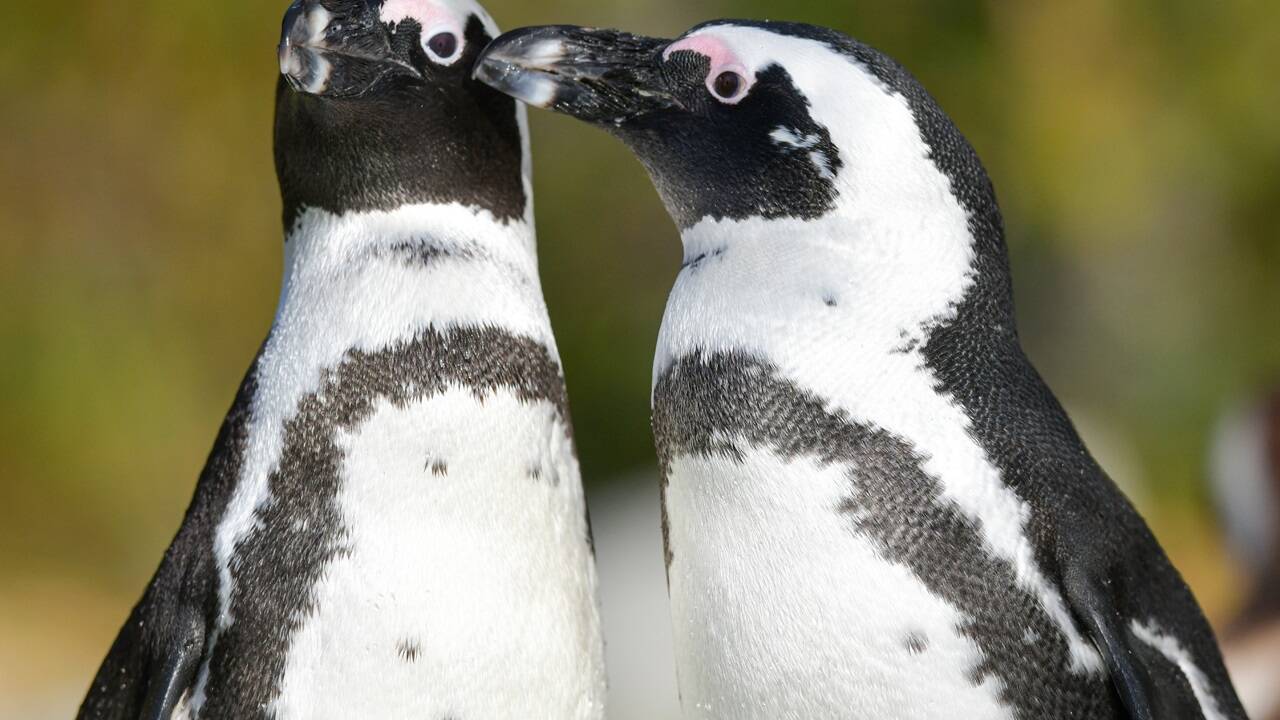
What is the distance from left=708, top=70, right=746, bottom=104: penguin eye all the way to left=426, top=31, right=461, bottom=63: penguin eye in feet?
1.08

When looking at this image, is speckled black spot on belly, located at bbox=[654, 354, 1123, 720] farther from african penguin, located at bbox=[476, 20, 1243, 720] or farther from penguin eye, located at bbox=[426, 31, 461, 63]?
penguin eye, located at bbox=[426, 31, 461, 63]

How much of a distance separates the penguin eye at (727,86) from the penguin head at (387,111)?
0.32 m

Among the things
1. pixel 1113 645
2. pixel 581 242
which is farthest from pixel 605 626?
pixel 581 242

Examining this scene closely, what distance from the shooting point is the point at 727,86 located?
147 centimetres

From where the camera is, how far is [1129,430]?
566cm

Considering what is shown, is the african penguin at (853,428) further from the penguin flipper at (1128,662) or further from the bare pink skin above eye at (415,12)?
the bare pink skin above eye at (415,12)

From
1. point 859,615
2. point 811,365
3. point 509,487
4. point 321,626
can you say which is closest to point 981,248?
point 811,365

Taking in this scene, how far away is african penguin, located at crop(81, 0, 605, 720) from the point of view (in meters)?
1.41

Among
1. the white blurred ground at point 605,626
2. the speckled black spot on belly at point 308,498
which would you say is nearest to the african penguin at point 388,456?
the speckled black spot on belly at point 308,498

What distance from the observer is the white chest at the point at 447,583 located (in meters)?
1.40

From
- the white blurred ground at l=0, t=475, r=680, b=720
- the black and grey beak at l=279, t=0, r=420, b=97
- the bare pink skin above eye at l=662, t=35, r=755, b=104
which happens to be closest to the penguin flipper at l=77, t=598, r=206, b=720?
the black and grey beak at l=279, t=0, r=420, b=97

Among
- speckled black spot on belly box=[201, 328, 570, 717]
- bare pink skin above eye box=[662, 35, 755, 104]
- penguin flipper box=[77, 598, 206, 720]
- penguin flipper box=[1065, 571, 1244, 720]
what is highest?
bare pink skin above eye box=[662, 35, 755, 104]

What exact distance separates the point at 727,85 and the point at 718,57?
32 mm

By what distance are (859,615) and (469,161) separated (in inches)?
28.2
